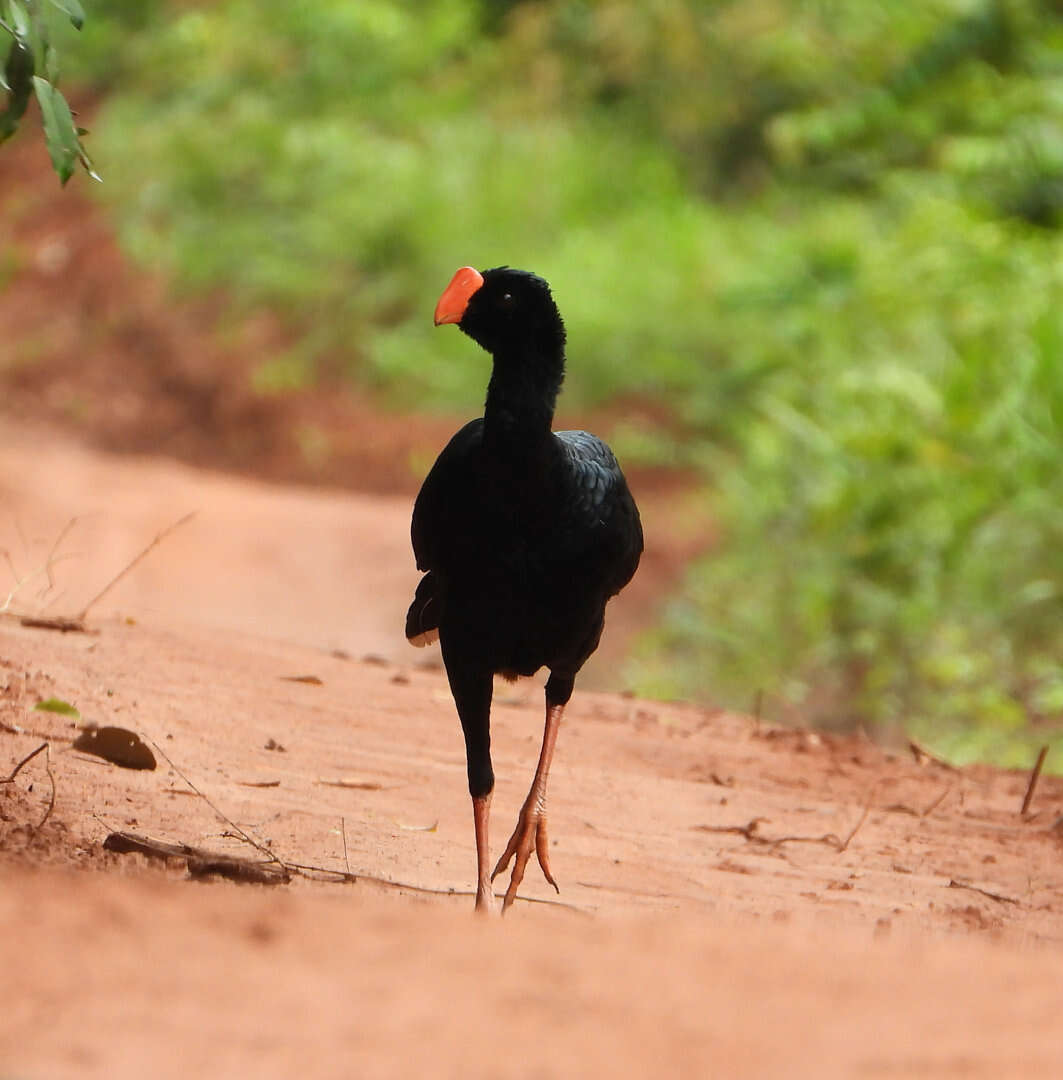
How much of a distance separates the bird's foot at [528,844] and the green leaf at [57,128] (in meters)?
1.98

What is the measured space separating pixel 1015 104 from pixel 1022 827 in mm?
7267

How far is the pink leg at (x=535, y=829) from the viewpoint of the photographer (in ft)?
13.8

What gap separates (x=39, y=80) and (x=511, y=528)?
1515 millimetres

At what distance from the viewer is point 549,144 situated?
825 inches

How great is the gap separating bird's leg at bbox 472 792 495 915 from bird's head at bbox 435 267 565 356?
1167 millimetres

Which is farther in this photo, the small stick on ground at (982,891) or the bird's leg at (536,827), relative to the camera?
the small stick on ground at (982,891)

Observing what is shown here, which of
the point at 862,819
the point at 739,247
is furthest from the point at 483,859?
the point at 739,247

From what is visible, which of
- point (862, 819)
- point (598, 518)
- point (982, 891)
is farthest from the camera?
point (862, 819)

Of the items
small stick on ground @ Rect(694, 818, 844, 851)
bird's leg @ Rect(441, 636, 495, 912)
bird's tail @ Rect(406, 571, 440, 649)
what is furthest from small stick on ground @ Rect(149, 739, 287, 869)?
small stick on ground @ Rect(694, 818, 844, 851)

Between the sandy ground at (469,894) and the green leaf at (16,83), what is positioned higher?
the green leaf at (16,83)

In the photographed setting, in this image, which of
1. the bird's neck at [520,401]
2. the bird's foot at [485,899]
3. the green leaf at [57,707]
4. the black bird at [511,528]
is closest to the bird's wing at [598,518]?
the black bird at [511,528]

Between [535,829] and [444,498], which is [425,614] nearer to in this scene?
[444,498]

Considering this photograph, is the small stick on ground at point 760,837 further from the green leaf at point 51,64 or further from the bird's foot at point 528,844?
the green leaf at point 51,64

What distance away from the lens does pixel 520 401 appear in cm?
400
